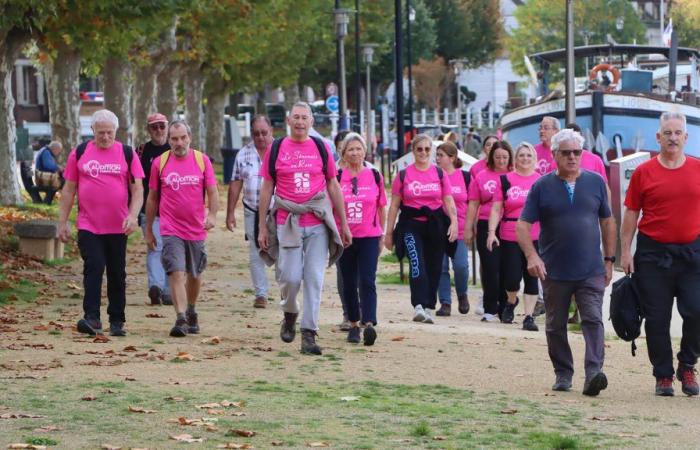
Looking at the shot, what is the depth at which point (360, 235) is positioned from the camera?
14344mm

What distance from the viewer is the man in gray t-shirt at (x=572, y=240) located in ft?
37.4

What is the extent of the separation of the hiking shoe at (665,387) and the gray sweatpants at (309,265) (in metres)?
2.78

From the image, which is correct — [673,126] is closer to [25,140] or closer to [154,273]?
[154,273]

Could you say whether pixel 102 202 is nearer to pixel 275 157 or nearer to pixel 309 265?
pixel 275 157

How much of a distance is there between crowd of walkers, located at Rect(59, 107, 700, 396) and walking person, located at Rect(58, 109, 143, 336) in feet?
0.04

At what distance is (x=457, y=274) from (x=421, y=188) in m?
2.03

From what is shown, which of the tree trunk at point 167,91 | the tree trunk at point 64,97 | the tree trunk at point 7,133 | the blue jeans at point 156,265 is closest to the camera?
the blue jeans at point 156,265

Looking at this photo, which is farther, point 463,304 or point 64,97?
point 64,97

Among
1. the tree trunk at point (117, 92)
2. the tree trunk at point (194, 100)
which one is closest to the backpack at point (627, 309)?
the tree trunk at point (117, 92)

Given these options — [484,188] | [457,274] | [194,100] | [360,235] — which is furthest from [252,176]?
[194,100]

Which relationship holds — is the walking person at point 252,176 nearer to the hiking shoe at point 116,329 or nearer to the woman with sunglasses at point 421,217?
the woman with sunglasses at point 421,217

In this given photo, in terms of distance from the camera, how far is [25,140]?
273ft

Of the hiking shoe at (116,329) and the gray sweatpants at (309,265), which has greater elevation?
the gray sweatpants at (309,265)

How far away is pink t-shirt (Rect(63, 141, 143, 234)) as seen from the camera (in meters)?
14.0
